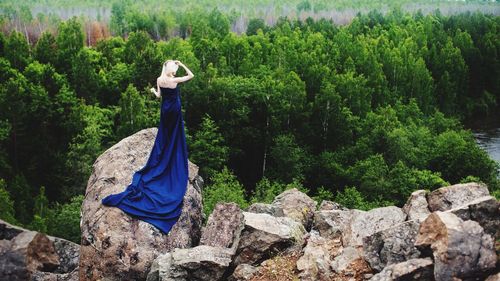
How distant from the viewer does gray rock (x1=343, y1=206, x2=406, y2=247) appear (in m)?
12.6

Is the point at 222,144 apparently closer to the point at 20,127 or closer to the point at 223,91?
the point at 223,91

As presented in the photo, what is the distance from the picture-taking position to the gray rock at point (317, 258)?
37.9 ft

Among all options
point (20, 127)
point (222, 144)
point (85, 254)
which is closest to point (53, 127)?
point (20, 127)

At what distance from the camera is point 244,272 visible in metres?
11.9

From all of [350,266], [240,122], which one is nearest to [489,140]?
[240,122]

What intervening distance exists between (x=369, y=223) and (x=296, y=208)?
395 centimetres

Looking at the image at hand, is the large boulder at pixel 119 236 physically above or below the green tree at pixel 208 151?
above

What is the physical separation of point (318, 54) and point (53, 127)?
23917 mm

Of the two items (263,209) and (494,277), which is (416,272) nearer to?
(494,277)

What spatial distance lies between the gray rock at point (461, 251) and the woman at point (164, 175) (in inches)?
235

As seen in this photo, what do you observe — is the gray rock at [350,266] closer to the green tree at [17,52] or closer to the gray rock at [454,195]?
the gray rock at [454,195]

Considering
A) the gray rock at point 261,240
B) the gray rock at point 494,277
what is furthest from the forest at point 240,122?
the gray rock at point 494,277

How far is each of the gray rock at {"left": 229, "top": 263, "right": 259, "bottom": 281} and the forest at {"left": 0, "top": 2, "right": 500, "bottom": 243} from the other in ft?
42.9

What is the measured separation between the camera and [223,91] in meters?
40.5
